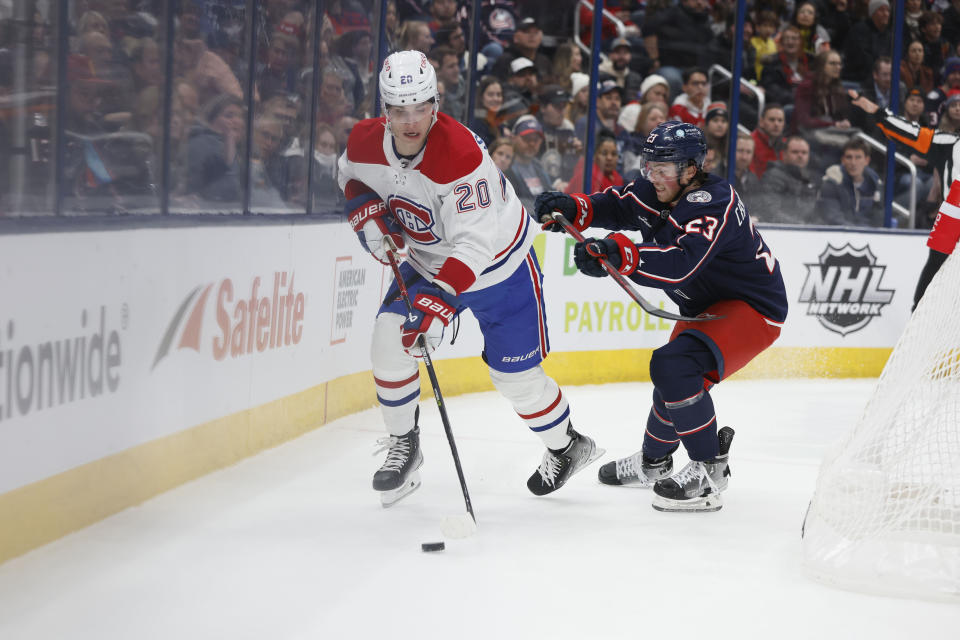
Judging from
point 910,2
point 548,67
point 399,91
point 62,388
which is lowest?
point 62,388

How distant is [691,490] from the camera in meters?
3.30

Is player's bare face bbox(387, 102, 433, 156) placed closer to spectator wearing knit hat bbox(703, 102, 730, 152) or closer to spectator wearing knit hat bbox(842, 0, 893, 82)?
spectator wearing knit hat bbox(703, 102, 730, 152)

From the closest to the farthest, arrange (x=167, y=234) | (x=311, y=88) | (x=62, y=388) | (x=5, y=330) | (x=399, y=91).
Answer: (x=5, y=330), (x=62, y=388), (x=399, y=91), (x=167, y=234), (x=311, y=88)

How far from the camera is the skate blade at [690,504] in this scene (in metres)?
3.29

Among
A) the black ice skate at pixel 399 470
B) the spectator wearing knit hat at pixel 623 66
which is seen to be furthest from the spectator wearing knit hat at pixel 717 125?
the black ice skate at pixel 399 470

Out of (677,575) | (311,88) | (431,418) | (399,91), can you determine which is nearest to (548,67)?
(311,88)

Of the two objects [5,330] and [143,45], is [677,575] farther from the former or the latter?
[143,45]

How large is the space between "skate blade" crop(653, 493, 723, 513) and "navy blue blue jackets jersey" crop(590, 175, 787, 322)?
22.9 inches

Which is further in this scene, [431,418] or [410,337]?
[431,418]

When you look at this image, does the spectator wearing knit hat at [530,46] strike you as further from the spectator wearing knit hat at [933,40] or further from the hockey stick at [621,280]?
the hockey stick at [621,280]

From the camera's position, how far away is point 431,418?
4.59 meters

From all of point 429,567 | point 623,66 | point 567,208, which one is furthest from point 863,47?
point 429,567

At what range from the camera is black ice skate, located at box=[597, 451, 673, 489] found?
3582mm

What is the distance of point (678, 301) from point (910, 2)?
193 inches
